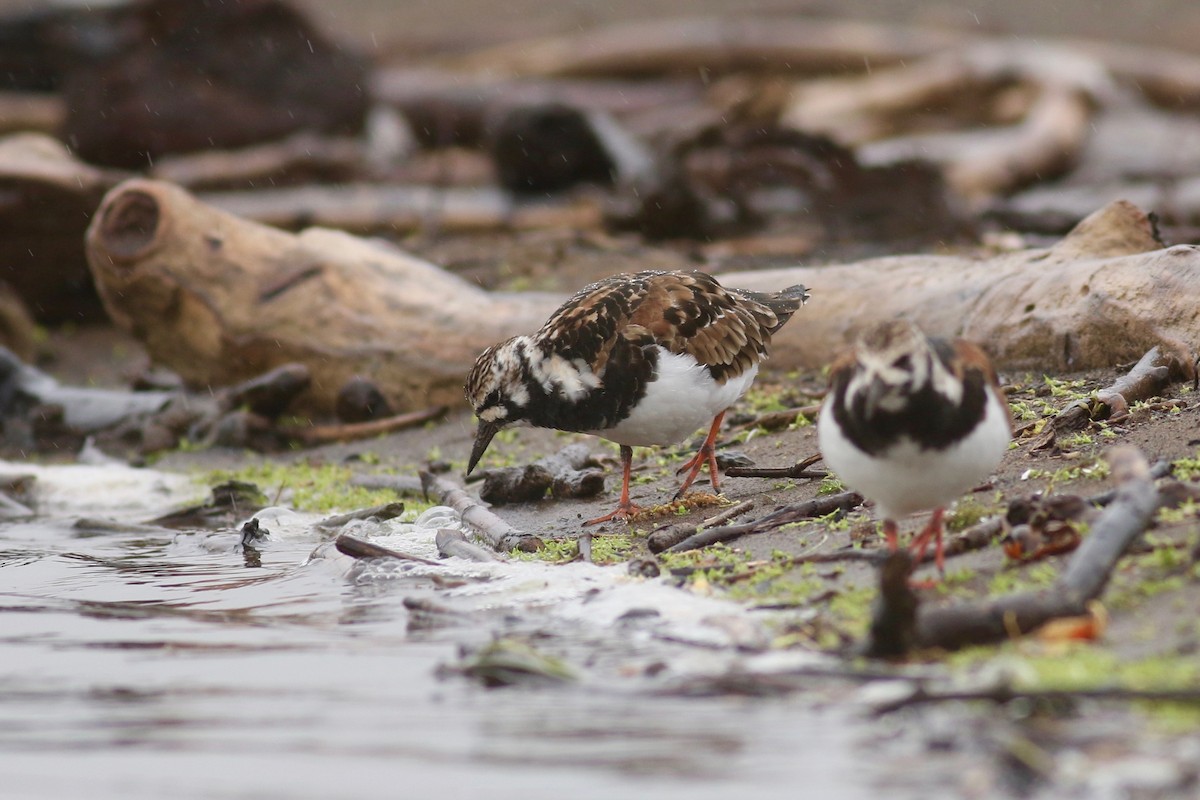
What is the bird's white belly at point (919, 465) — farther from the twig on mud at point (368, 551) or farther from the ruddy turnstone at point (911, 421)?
the twig on mud at point (368, 551)

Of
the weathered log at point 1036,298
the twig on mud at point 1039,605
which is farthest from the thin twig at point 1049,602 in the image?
the weathered log at point 1036,298

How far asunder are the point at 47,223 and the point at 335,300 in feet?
14.4

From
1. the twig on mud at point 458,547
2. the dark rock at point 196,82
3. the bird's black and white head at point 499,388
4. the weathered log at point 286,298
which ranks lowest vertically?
the twig on mud at point 458,547

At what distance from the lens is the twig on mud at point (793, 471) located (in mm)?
6094

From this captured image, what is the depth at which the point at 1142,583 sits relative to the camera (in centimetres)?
385

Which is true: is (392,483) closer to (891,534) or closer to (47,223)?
(891,534)

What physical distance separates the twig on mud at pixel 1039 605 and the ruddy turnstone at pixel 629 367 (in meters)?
2.14

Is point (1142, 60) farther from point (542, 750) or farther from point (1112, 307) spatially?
point (542, 750)

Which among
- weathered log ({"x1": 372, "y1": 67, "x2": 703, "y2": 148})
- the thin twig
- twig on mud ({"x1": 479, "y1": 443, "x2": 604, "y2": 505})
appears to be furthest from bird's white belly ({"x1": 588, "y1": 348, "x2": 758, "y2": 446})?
weathered log ({"x1": 372, "y1": 67, "x2": 703, "y2": 148})

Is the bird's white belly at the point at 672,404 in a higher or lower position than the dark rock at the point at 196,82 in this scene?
lower

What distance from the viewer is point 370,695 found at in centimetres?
387

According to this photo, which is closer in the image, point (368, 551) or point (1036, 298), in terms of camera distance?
point (368, 551)

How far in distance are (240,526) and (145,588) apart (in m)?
1.45

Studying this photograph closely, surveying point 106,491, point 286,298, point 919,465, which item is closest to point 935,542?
point 919,465
